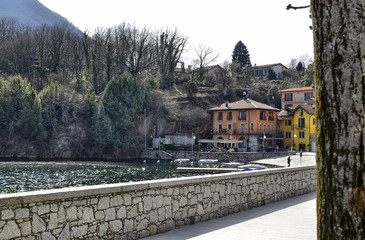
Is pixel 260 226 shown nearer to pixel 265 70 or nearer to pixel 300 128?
pixel 300 128

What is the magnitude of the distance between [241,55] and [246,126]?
34.8 metres

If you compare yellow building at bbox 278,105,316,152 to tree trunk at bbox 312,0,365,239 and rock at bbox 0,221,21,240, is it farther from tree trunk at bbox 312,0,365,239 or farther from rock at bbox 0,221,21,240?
tree trunk at bbox 312,0,365,239

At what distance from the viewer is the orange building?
7788 centimetres

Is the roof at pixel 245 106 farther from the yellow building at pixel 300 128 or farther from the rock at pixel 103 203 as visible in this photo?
the rock at pixel 103 203

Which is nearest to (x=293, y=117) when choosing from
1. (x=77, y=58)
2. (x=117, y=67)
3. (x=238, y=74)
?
(x=238, y=74)

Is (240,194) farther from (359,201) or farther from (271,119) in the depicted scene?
(271,119)

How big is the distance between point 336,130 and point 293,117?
77.3m

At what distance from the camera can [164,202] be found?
27.8ft

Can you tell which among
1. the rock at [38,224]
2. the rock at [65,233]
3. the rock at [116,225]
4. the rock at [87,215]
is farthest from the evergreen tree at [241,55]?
the rock at [38,224]

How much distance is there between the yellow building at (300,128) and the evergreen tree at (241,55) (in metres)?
30.8

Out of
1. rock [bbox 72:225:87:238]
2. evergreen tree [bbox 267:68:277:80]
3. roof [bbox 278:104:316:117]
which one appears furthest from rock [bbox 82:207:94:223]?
evergreen tree [bbox 267:68:277:80]

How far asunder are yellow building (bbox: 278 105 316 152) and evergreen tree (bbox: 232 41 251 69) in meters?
30.8

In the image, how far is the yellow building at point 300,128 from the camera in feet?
242

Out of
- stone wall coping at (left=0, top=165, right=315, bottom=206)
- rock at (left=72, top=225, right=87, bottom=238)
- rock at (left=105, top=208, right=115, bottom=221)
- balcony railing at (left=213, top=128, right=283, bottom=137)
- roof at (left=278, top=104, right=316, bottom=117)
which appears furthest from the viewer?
balcony railing at (left=213, top=128, right=283, bottom=137)
